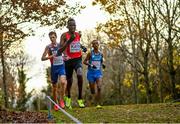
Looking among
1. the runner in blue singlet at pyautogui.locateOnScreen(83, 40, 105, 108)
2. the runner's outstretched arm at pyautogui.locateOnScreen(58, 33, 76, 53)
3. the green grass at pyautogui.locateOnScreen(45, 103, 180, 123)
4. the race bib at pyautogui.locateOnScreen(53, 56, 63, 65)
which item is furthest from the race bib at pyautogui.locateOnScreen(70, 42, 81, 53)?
the green grass at pyautogui.locateOnScreen(45, 103, 180, 123)

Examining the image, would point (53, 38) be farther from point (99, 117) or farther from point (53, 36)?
point (99, 117)

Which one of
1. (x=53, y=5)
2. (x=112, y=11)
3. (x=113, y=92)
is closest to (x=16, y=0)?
(x=53, y=5)

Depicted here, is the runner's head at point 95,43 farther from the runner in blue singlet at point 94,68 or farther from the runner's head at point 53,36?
the runner's head at point 53,36

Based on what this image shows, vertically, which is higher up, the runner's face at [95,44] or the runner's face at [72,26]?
the runner's face at [72,26]

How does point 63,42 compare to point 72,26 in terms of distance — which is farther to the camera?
point 63,42

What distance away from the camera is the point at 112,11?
2755 centimetres

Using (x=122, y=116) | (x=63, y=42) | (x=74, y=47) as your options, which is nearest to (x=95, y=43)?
(x=74, y=47)

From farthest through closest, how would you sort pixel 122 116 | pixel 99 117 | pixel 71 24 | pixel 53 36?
1. pixel 53 36
2. pixel 71 24
3. pixel 122 116
4. pixel 99 117

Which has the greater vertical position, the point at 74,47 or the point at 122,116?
the point at 74,47

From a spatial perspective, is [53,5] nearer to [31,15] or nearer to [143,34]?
[31,15]

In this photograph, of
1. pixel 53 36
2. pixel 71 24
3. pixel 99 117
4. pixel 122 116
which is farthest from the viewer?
pixel 53 36

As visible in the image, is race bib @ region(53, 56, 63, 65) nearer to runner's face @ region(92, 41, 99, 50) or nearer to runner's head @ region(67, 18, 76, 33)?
runner's head @ region(67, 18, 76, 33)

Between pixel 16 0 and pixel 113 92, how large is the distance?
3982 centimetres

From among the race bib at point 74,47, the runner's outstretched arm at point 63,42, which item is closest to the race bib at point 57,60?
the runner's outstretched arm at point 63,42
